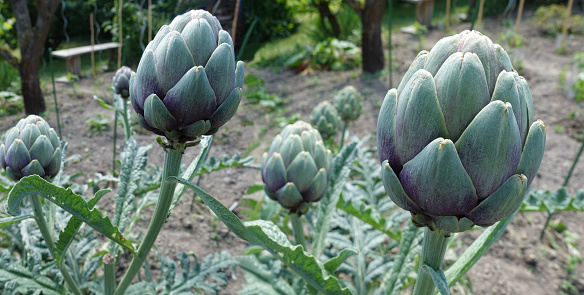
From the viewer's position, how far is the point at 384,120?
1.54 ft

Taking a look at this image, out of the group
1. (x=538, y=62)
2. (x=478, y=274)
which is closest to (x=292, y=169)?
(x=478, y=274)

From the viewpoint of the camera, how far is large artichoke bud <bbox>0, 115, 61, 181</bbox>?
0.73 metres

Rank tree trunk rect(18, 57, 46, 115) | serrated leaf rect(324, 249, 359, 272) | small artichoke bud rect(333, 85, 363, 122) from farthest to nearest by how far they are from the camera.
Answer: tree trunk rect(18, 57, 46, 115) < small artichoke bud rect(333, 85, 363, 122) < serrated leaf rect(324, 249, 359, 272)

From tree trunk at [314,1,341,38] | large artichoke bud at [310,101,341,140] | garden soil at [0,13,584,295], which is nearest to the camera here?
garden soil at [0,13,584,295]

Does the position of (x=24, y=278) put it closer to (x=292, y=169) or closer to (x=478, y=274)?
(x=292, y=169)

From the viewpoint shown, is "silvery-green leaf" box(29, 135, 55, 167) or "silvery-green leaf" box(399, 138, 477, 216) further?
"silvery-green leaf" box(29, 135, 55, 167)

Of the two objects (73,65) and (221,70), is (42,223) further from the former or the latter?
(73,65)

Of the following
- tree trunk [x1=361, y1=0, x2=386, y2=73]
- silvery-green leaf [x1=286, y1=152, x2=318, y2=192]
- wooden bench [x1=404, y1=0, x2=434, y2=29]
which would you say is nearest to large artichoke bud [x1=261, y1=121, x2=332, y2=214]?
silvery-green leaf [x1=286, y1=152, x2=318, y2=192]

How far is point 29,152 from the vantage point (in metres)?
0.74

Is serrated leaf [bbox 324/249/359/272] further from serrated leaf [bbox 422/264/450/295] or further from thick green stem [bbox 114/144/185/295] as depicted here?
thick green stem [bbox 114/144/185/295]

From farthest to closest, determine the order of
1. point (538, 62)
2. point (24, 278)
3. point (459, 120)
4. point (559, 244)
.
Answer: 1. point (538, 62)
2. point (559, 244)
3. point (24, 278)
4. point (459, 120)

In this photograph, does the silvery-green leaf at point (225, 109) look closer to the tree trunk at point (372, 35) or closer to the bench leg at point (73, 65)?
the tree trunk at point (372, 35)

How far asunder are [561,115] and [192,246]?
236cm

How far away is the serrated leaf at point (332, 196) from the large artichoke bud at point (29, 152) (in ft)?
1.61
